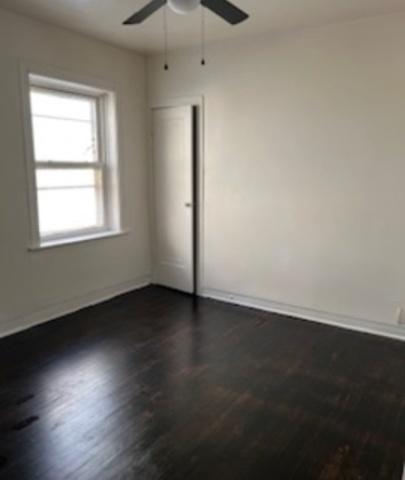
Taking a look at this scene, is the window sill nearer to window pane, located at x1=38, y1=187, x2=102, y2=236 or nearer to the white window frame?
the white window frame

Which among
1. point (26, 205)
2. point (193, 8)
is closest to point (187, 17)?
point (193, 8)

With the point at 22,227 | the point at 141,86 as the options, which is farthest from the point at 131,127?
the point at 22,227

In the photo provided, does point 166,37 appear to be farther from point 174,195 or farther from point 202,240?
point 202,240

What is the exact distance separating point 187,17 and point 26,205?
6.74 ft

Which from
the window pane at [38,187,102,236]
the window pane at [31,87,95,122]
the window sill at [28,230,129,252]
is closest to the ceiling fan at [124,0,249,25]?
the window pane at [31,87,95,122]

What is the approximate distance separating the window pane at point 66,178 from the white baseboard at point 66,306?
43.6 inches

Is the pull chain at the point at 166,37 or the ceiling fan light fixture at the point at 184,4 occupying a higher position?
the pull chain at the point at 166,37

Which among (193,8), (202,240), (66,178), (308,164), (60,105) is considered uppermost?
(193,8)

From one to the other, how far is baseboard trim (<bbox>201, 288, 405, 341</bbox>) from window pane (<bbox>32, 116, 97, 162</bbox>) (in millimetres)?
1929

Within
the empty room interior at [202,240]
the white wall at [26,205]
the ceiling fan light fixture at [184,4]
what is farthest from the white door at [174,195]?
the ceiling fan light fixture at [184,4]

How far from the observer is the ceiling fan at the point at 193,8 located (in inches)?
87.4

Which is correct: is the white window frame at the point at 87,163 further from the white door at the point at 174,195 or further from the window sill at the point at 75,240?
the white door at the point at 174,195

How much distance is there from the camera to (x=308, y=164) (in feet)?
12.2

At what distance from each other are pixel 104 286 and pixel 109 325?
0.75m
